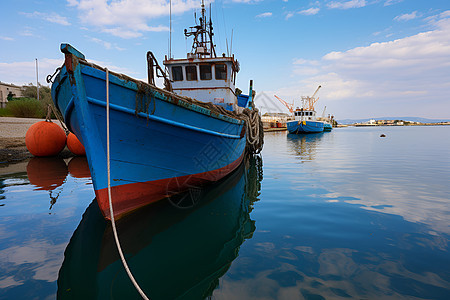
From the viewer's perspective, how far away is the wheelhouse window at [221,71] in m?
8.51

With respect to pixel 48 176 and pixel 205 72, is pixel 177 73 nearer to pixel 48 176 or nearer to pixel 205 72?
pixel 205 72

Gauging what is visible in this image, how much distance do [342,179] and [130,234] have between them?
6.27 meters

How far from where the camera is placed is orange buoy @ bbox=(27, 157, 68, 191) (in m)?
6.50

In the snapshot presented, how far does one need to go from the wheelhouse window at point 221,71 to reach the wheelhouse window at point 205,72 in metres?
0.28

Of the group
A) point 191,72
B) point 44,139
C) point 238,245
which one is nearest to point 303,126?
point 191,72

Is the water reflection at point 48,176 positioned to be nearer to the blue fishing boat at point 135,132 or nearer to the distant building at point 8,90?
the blue fishing boat at point 135,132

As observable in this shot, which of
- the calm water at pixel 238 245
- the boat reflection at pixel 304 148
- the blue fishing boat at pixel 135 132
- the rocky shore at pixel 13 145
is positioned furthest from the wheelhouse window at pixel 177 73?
the rocky shore at pixel 13 145

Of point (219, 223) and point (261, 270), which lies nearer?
point (261, 270)

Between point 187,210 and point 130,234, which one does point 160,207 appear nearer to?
point 187,210

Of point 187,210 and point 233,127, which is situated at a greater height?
point 233,127

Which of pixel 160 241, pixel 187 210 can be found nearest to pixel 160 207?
pixel 187 210

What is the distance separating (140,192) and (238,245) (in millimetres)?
2218

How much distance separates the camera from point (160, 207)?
489 centimetres

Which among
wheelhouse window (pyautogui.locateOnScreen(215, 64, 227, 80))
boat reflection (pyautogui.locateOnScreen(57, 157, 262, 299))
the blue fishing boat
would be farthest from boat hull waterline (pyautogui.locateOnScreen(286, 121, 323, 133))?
boat reflection (pyautogui.locateOnScreen(57, 157, 262, 299))
